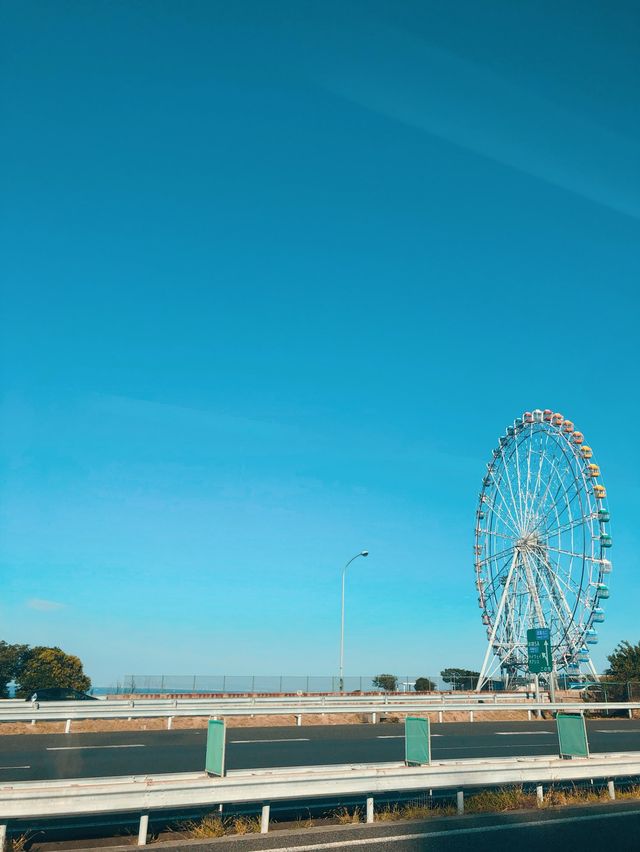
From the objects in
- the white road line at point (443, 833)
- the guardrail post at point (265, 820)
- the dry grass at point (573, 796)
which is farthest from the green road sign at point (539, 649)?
the guardrail post at point (265, 820)

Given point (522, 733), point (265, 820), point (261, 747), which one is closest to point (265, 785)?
point (265, 820)

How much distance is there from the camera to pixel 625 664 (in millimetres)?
50750

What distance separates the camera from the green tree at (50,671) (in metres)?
57.5

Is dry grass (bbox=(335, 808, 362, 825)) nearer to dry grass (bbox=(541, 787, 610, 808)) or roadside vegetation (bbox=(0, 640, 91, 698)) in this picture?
dry grass (bbox=(541, 787, 610, 808))

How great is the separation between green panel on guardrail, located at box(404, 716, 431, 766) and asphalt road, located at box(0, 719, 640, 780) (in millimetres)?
5614

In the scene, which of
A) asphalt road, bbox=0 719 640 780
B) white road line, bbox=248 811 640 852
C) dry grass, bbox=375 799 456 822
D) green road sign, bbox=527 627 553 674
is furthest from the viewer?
green road sign, bbox=527 627 553 674

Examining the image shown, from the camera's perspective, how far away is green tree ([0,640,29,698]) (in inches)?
2422

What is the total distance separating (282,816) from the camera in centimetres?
1058

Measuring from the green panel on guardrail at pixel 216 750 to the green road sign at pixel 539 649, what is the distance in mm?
40715

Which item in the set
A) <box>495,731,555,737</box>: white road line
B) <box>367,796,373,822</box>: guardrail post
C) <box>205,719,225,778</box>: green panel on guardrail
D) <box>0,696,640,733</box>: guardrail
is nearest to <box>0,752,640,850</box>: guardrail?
<box>367,796,373,822</box>: guardrail post

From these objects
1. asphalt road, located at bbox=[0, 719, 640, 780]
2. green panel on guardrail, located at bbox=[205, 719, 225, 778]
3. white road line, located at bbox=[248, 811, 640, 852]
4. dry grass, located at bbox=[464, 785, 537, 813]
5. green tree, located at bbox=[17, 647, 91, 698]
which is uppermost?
green tree, located at bbox=[17, 647, 91, 698]

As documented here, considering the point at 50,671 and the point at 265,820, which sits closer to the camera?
the point at 265,820

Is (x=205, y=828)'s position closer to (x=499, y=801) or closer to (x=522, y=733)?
(x=499, y=801)

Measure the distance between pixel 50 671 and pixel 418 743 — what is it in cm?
5565
